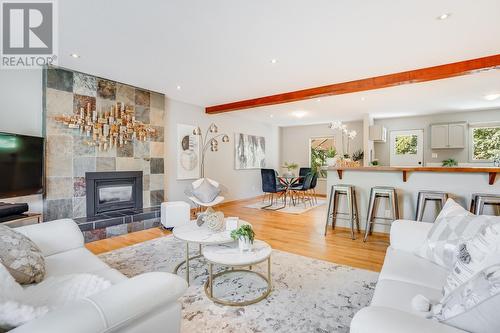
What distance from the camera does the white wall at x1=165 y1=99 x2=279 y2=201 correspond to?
5.04m

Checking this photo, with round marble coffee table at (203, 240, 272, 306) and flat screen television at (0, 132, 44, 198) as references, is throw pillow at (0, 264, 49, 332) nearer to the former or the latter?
round marble coffee table at (203, 240, 272, 306)

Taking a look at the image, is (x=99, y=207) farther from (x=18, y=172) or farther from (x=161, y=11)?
(x=161, y=11)

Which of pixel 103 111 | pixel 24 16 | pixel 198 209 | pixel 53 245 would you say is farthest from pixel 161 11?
pixel 198 209

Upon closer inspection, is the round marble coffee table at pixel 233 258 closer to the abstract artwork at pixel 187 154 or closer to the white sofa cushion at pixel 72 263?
the white sofa cushion at pixel 72 263

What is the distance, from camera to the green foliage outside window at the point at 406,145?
665 cm

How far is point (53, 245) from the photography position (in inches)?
73.1

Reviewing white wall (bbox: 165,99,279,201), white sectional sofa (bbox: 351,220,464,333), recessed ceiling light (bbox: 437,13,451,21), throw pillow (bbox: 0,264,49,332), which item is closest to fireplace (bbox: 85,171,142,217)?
white wall (bbox: 165,99,279,201)

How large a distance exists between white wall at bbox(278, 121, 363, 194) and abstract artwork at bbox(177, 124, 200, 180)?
4.08 m

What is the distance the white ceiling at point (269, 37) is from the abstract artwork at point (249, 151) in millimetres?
3107

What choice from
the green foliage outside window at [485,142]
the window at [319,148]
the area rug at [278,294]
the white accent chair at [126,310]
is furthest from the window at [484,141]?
the white accent chair at [126,310]

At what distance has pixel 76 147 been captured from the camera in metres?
3.62

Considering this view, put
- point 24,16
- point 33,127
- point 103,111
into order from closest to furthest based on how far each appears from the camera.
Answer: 1. point 24,16
2. point 33,127
3. point 103,111

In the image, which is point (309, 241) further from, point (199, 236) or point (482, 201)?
point (482, 201)

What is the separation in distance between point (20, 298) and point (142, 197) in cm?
361
